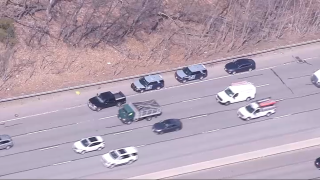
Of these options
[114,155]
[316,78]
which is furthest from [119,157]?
[316,78]

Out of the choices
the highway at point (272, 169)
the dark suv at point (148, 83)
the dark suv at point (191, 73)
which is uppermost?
the dark suv at point (191, 73)

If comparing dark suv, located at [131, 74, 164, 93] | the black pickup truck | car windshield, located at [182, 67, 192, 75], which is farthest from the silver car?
car windshield, located at [182, 67, 192, 75]

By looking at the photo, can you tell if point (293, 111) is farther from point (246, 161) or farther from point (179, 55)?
point (179, 55)

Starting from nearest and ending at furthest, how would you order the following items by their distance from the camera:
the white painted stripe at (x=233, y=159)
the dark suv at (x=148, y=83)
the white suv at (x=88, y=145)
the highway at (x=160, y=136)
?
the white painted stripe at (x=233, y=159), the highway at (x=160, y=136), the white suv at (x=88, y=145), the dark suv at (x=148, y=83)

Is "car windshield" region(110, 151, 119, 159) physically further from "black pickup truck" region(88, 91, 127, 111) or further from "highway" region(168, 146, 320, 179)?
"black pickup truck" region(88, 91, 127, 111)

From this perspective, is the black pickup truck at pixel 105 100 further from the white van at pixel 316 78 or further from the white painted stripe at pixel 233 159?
the white van at pixel 316 78

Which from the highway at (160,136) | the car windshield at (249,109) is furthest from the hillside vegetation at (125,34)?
the car windshield at (249,109)
